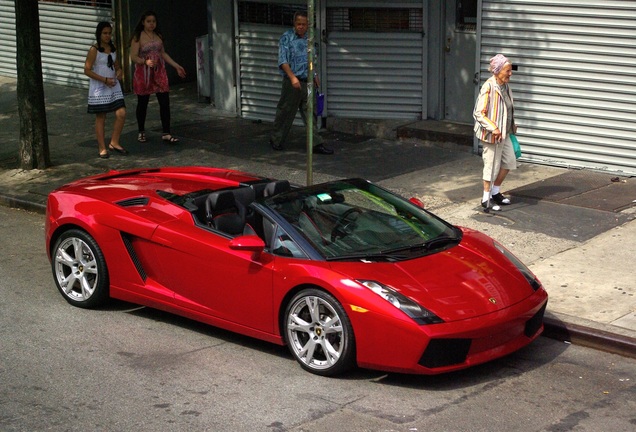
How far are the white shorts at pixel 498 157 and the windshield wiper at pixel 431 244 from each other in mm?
3188

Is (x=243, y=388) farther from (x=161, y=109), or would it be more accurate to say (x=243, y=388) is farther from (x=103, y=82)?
(x=161, y=109)

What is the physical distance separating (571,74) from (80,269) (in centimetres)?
690

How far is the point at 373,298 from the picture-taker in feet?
22.8

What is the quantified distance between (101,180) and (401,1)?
6631mm

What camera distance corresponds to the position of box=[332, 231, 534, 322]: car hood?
7.02m

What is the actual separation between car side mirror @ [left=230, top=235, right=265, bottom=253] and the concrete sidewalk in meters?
2.36

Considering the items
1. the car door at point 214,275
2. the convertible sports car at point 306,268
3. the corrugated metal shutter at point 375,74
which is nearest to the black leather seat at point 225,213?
the convertible sports car at point 306,268

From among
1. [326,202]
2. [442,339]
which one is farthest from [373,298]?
[326,202]

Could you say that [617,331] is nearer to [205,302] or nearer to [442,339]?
[442,339]

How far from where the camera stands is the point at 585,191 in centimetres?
1194

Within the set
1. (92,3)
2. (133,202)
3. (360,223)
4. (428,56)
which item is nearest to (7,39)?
(92,3)

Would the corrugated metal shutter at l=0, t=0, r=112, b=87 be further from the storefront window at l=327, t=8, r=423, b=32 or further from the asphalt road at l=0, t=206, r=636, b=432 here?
the asphalt road at l=0, t=206, r=636, b=432

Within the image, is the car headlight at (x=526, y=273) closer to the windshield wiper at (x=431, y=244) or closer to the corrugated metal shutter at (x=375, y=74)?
the windshield wiper at (x=431, y=244)

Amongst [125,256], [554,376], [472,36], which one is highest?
[472,36]
